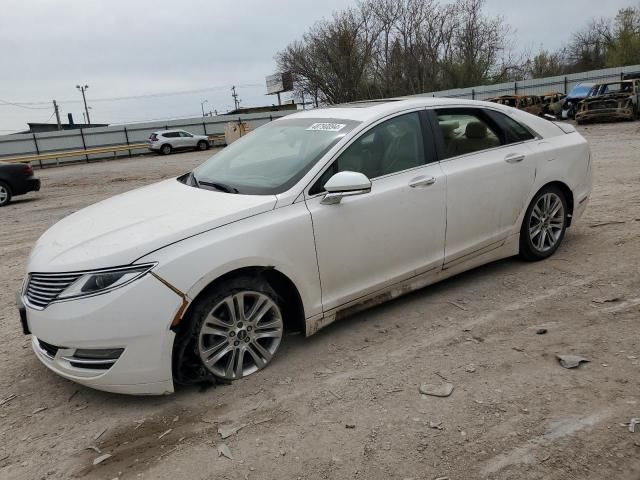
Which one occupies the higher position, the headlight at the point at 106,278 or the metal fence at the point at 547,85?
the metal fence at the point at 547,85

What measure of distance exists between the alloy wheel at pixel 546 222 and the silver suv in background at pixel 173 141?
2886cm

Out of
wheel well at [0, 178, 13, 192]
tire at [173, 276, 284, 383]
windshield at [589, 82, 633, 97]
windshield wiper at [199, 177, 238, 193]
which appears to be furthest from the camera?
windshield at [589, 82, 633, 97]

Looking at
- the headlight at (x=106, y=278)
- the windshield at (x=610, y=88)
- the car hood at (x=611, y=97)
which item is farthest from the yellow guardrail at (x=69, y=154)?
the headlight at (x=106, y=278)

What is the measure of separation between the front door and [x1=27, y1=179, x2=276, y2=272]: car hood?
1.61 ft

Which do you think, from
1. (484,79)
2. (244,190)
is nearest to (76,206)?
(244,190)

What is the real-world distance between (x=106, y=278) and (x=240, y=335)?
85 centimetres

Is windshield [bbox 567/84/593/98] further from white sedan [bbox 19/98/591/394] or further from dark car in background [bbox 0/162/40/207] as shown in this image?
dark car in background [bbox 0/162/40/207]

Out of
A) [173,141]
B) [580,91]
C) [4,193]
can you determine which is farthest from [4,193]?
[580,91]

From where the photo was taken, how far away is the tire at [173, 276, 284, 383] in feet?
9.75

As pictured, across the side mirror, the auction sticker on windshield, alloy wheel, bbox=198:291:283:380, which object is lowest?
alloy wheel, bbox=198:291:283:380

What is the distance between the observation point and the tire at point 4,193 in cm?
1188

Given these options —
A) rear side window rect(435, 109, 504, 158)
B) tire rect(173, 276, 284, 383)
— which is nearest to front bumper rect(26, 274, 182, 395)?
tire rect(173, 276, 284, 383)

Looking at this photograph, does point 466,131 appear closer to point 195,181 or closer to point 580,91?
point 195,181

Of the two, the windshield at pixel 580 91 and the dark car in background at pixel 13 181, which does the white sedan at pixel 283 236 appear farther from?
the windshield at pixel 580 91
